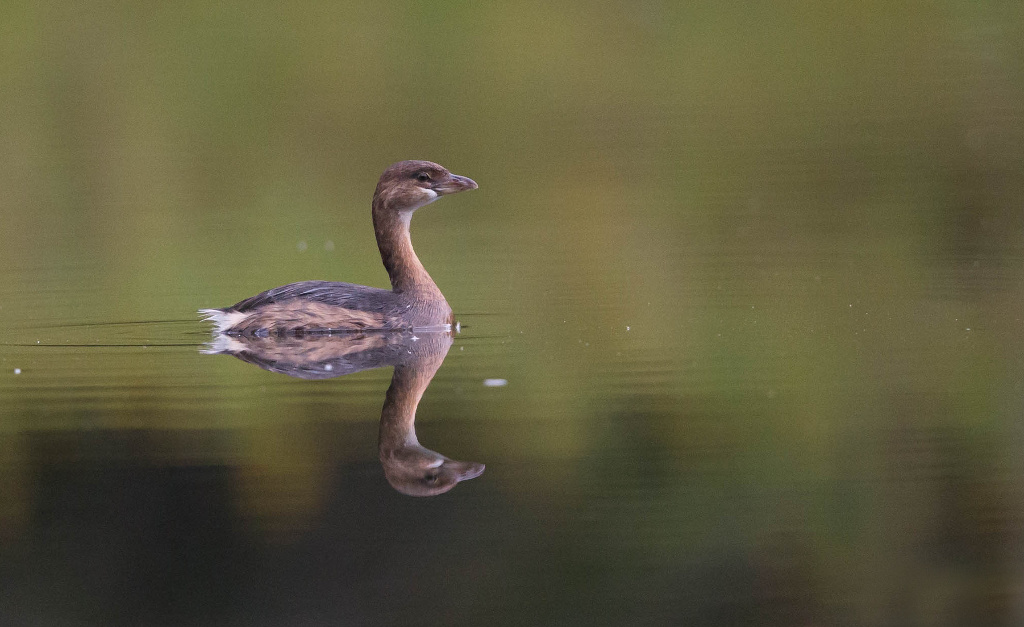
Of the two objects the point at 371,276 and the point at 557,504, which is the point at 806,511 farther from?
the point at 371,276

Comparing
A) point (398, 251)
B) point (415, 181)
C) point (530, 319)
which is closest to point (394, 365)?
point (530, 319)

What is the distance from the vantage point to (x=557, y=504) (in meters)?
5.30

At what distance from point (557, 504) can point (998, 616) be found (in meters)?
1.56

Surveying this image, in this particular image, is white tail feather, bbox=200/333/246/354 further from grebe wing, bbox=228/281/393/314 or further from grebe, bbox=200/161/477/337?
grebe wing, bbox=228/281/393/314

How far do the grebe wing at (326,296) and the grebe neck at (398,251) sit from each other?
0.24m

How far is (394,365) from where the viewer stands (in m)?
8.10

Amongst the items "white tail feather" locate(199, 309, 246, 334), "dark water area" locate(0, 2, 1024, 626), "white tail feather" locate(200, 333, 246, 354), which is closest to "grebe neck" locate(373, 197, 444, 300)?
"dark water area" locate(0, 2, 1024, 626)

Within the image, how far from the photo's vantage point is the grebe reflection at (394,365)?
5.73 metres

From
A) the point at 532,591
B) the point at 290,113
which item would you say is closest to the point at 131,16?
the point at 290,113

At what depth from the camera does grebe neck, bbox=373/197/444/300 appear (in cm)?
973

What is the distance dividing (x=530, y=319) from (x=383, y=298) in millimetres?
919

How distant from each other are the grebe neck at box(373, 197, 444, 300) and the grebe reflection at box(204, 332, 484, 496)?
1.78ft

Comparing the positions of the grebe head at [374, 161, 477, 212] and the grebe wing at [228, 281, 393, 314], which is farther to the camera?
the grebe head at [374, 161, 477, 212]

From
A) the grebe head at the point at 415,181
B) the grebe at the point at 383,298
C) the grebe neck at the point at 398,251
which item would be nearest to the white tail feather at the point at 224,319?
the grebe at the point at 383,298
